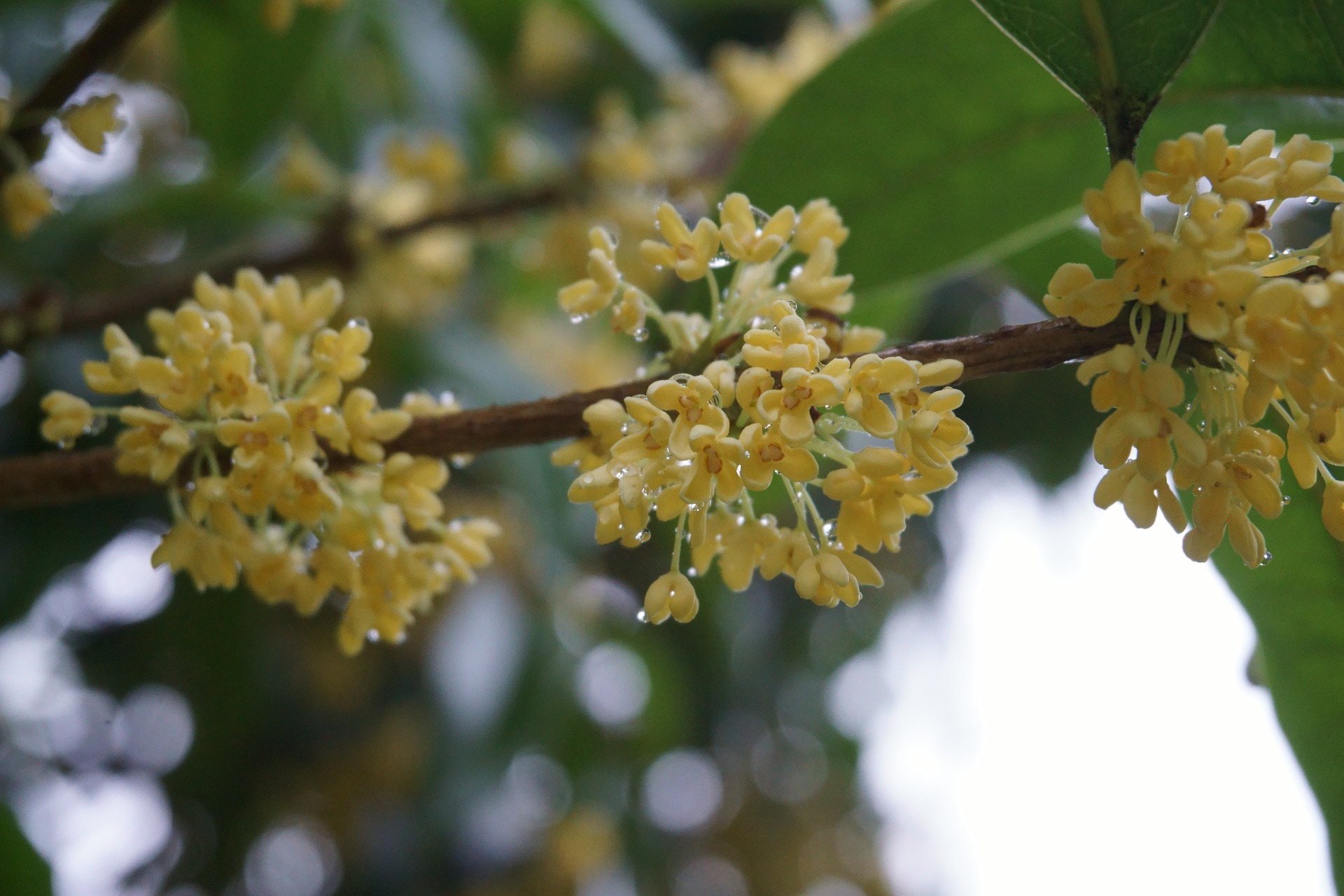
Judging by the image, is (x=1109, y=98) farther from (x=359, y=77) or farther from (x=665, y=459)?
(x=359, y=77)

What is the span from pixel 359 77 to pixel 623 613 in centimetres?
146

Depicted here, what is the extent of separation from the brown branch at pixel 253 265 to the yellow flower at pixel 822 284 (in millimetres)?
865

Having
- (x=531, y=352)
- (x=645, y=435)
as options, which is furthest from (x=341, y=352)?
(x=531, y=352)

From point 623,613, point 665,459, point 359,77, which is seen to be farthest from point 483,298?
point 665,459

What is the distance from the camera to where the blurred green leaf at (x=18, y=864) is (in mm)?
1370

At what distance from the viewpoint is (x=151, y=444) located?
2.71 ft

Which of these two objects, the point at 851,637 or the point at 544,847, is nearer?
the point at 544,847

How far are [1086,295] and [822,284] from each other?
222mm

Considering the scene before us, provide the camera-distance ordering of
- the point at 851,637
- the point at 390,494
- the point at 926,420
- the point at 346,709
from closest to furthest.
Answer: the point at 926,420, the point at 390,494, the point at 346,709, the point at 851,637

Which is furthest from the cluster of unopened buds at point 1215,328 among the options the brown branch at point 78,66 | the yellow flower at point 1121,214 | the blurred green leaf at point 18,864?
the blurred green leaf at point 18,864

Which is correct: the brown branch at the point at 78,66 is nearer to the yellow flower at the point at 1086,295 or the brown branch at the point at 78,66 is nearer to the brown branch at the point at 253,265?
the brown branch at the point at 253,265

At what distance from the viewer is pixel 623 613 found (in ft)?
9.32

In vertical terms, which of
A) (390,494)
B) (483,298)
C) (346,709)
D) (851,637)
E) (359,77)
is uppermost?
(359,77)

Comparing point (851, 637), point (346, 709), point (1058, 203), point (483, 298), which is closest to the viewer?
point (1058, 203)
